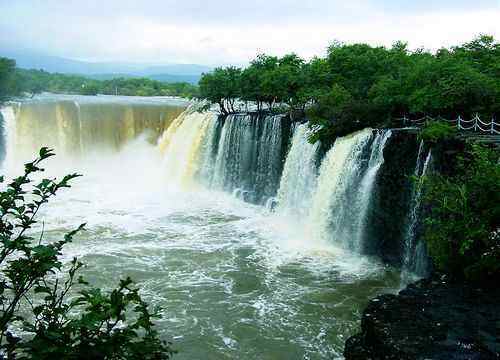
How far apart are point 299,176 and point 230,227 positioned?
10.7ft

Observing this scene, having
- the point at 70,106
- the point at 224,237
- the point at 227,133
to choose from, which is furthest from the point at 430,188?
the point at 70,106

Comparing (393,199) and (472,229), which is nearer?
(472,229)

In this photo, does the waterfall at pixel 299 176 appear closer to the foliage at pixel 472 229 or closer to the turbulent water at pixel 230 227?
the turbulent water at pixel 230 227

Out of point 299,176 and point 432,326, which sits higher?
point 299,176

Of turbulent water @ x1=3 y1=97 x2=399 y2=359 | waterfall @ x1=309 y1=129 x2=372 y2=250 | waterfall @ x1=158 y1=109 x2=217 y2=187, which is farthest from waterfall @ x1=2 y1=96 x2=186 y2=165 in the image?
waterfall @ x1=309 y1=129 x2=372 y2=250

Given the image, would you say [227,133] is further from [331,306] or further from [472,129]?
[331,306]

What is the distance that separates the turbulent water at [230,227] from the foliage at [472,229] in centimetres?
253

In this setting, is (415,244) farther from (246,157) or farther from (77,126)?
(77,126)

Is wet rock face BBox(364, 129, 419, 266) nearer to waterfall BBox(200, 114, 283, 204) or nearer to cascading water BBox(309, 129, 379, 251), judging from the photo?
cascading water BBox(309, 129, 379, 251)

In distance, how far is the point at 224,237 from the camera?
17297 millimetres

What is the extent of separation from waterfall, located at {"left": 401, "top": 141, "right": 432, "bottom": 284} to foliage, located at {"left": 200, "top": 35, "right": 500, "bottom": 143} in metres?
3.86

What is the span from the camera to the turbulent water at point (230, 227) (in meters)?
10.7

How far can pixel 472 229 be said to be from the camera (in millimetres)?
9008

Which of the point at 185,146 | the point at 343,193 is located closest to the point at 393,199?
the point at 343,193
